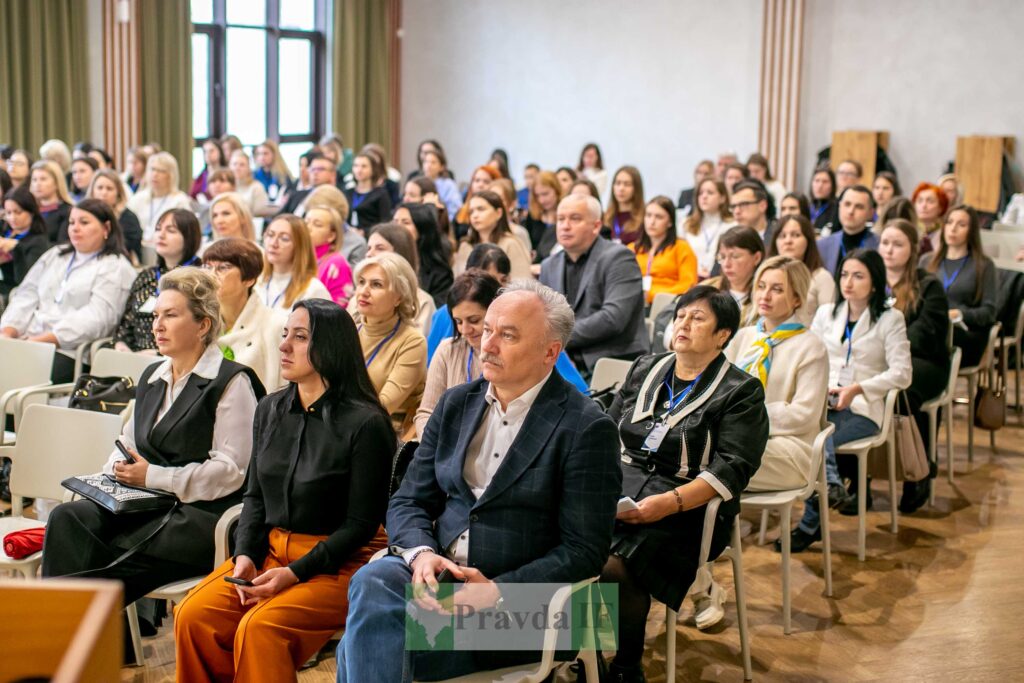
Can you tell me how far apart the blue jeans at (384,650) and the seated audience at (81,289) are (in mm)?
3146

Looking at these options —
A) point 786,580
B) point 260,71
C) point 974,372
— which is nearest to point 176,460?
point 786,580

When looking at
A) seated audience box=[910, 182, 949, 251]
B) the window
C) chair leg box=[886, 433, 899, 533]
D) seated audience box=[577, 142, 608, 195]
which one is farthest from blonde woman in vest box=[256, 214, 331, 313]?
the window

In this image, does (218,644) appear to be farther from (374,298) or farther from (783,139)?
(783,139)

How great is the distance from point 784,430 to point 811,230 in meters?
1.75

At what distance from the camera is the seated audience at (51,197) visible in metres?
7.17

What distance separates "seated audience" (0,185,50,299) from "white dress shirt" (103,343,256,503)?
338cm

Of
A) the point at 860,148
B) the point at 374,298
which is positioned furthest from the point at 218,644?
the point at 860,148

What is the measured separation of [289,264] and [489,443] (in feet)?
8.03

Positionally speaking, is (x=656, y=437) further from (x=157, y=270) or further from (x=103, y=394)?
(x=157, y=270)

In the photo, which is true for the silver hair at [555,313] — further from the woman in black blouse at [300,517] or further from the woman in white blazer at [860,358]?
the woman in white blazer at [860,358]

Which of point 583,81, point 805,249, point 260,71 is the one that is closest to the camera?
point 805,249

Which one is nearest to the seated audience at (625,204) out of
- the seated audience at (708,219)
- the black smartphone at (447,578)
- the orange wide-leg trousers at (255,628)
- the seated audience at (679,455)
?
the seated audience at (708,219)

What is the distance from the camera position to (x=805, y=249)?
534 cm

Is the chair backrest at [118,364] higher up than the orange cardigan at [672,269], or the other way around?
the orange cardigan at [672,269]
